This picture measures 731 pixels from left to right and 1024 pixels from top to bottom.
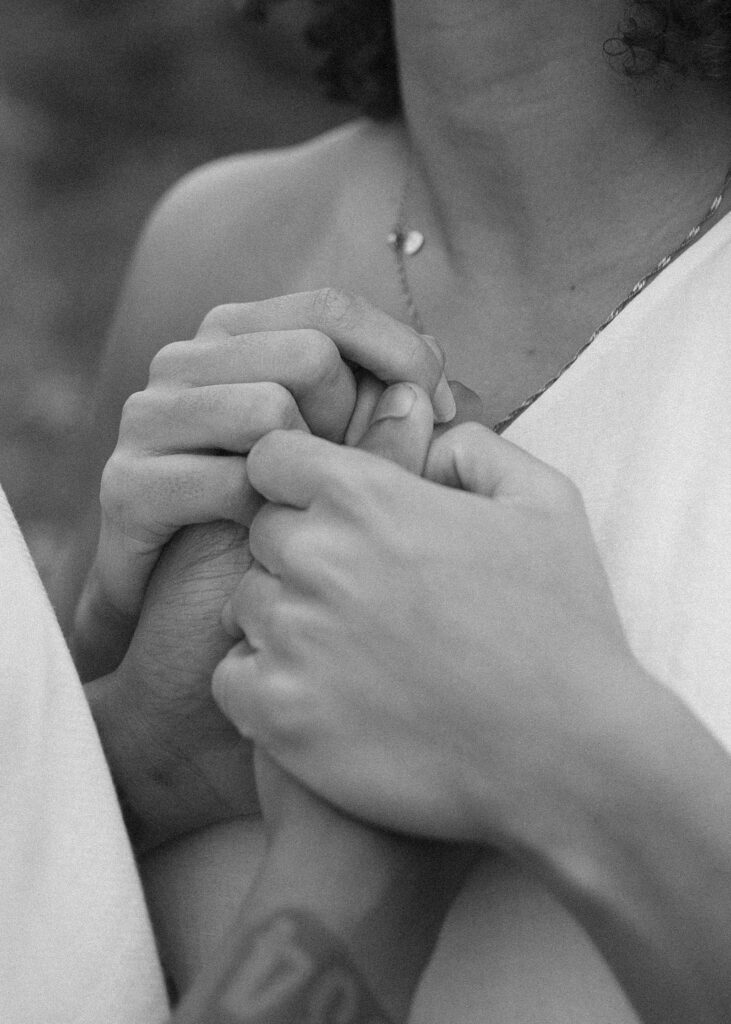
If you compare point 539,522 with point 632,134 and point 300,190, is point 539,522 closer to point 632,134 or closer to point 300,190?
point 632,134

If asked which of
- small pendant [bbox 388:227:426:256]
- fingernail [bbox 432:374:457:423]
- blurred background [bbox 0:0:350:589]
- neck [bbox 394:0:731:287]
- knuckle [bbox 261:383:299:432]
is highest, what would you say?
neck [bbox 394:0:731:287]

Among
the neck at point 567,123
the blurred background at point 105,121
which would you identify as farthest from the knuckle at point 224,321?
the blurred background at point 105,121

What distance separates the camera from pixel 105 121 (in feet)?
9.61

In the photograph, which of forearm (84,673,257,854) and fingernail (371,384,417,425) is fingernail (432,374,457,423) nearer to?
fingernail (371,384,417,425)

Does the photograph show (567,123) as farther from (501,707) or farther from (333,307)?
(501,707)

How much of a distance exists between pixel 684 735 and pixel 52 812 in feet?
1.27

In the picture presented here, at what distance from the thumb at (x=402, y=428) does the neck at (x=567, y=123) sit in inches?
12.3

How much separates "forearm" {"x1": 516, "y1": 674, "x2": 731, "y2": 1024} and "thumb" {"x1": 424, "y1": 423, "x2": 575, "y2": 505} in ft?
0.43

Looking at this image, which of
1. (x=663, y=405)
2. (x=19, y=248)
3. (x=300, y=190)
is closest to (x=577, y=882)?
(x=663, y=405)

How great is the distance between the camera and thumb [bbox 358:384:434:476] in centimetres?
72

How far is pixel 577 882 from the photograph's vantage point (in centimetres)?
60

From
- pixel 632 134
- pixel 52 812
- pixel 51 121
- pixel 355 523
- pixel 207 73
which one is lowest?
pixel 51 121

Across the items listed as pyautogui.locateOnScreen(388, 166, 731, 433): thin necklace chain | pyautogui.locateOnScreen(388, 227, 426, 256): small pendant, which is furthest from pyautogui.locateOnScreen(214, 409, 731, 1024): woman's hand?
pyautogui.locateOnScreen(388, 227, 426, 256): small pendant

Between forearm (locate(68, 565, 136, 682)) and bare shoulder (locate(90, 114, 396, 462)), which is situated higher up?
bare shoulder (locate(90, 114, 396, 462))
